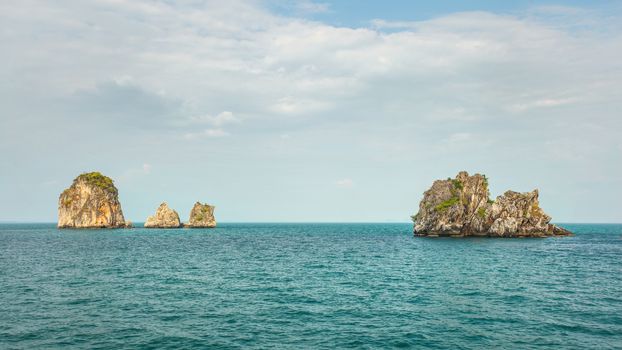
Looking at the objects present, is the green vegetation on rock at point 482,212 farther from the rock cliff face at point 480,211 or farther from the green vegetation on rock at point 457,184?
the green vegetation on rock at point 457,184

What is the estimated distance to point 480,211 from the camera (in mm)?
141125

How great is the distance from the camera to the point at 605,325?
116 feet

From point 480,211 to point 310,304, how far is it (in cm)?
11323

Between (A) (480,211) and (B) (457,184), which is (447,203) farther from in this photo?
(A) (480,211)

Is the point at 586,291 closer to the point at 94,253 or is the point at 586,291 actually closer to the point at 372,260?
the point at 372,260

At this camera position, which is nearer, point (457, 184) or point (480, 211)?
point (480, 211)

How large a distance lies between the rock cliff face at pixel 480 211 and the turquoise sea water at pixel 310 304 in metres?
63.6

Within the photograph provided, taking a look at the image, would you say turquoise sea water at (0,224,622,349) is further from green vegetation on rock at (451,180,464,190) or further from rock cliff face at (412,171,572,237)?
green vegetation on rock at (451,180,464,190)

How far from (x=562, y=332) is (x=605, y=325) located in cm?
488

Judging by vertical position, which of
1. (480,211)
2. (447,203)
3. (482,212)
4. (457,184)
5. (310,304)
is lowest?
(310,304)

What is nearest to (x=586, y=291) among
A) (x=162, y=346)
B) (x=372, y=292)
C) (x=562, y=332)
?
(x=562, y=332)

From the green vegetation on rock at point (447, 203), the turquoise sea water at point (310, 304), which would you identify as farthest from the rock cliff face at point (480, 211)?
the turquoise sea water at point (310, 304)

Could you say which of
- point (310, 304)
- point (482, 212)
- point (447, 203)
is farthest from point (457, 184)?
point (310, 304)

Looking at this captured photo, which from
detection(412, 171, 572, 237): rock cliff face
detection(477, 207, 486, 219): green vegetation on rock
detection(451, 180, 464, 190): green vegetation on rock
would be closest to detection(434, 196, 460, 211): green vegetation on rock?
detection(412, 171, 572, 237): rock cliff face
